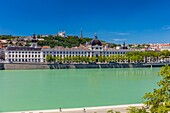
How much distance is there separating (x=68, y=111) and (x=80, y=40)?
7476 cm

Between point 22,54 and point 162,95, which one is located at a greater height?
point 22,54

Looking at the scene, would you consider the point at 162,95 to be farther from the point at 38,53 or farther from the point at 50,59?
the point at 38,53

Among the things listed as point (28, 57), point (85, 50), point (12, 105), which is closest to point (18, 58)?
point (28, 57)

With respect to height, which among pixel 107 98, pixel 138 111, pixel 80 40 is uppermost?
pixel 80 40

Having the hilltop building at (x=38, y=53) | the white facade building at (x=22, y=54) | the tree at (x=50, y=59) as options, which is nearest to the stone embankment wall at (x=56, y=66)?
the tree at (x=50, y=59)

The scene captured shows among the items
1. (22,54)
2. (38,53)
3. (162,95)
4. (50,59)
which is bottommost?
(50,59)

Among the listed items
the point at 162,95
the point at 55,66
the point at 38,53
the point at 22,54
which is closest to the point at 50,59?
the point at 55,66

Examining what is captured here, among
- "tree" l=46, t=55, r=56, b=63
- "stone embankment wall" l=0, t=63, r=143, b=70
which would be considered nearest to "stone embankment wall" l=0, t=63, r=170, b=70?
"stone embankment wall" l=0, t=63, r=143, b=70

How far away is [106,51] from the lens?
49.4 metres

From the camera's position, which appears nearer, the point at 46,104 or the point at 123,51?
the point at 46,104

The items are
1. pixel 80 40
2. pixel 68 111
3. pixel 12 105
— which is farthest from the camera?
pixel 80 40

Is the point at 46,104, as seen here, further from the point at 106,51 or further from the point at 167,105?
the point at 106,51

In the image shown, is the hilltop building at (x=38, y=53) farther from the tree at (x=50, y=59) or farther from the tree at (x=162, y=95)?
the tree at (x=162, y=95)

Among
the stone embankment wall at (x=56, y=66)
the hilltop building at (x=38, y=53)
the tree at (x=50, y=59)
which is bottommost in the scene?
the stone embankment wall at (x=56, y=66)
